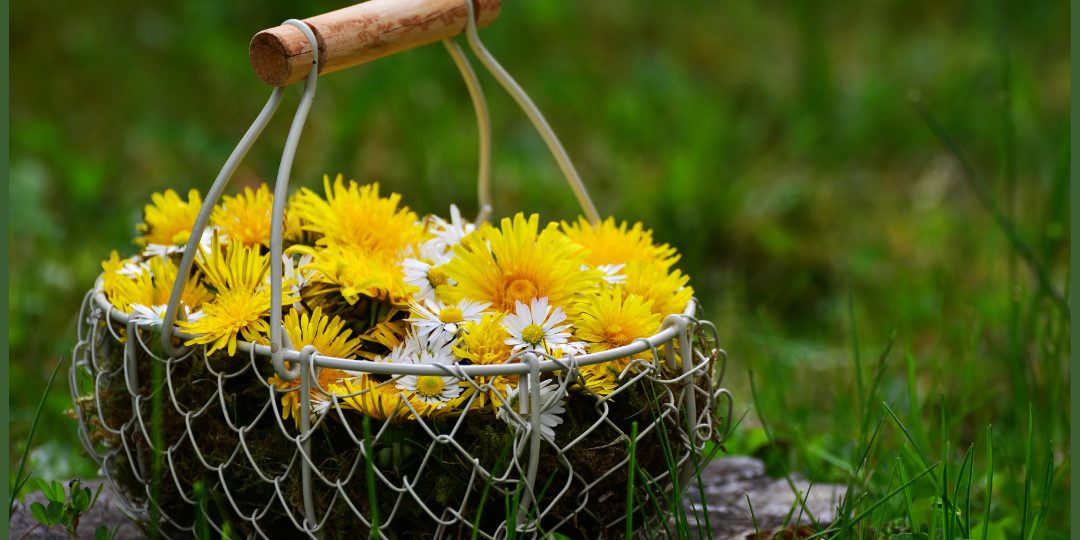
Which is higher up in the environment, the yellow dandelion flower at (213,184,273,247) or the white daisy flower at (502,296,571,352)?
the yellow dandelion flower at (213,184,273,247)

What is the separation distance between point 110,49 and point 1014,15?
12.4ft

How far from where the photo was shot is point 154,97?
293 centimetres

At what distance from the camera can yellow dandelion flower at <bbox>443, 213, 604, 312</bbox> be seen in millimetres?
785

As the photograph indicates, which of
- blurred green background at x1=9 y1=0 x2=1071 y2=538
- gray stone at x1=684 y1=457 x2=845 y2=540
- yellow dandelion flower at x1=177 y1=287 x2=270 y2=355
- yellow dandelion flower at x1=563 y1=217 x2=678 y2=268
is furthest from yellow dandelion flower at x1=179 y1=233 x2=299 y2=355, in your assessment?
blurred green background at x1=9 y1=0 x2=1071 y2=538

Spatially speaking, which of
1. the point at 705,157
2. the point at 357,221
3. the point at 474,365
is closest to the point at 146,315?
the point at 357,221

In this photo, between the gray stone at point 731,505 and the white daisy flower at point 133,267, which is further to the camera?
the gray stone at point 731,505

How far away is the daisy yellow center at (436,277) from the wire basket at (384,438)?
0.35 feet

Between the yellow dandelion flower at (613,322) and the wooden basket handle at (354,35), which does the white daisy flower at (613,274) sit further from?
the wooden basket handle at (354,35)

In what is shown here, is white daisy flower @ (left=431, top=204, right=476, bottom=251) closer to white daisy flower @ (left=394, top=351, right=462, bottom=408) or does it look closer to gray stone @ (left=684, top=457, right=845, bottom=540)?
white daisy flower @ (left=394, top=351, right=462, bottom=408)

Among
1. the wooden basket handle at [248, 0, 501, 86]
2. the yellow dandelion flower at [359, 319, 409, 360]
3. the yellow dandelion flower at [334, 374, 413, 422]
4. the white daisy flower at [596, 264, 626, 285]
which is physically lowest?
the yellow dandelion flower at [334, 374, 413, 422]

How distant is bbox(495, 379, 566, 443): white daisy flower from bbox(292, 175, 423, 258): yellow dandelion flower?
229mm

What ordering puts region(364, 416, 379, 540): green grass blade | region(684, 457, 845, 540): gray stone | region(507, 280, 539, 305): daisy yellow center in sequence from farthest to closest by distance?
region(684, 457, 845, 540): gray stone, region(507, 280, 539, 305): daisy yellow center, region(364, 416, 379, 540): green grass blade

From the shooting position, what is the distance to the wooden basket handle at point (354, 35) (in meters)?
0.73

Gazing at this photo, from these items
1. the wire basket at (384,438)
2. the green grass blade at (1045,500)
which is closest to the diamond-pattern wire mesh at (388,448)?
the wire basket at (384,438)
